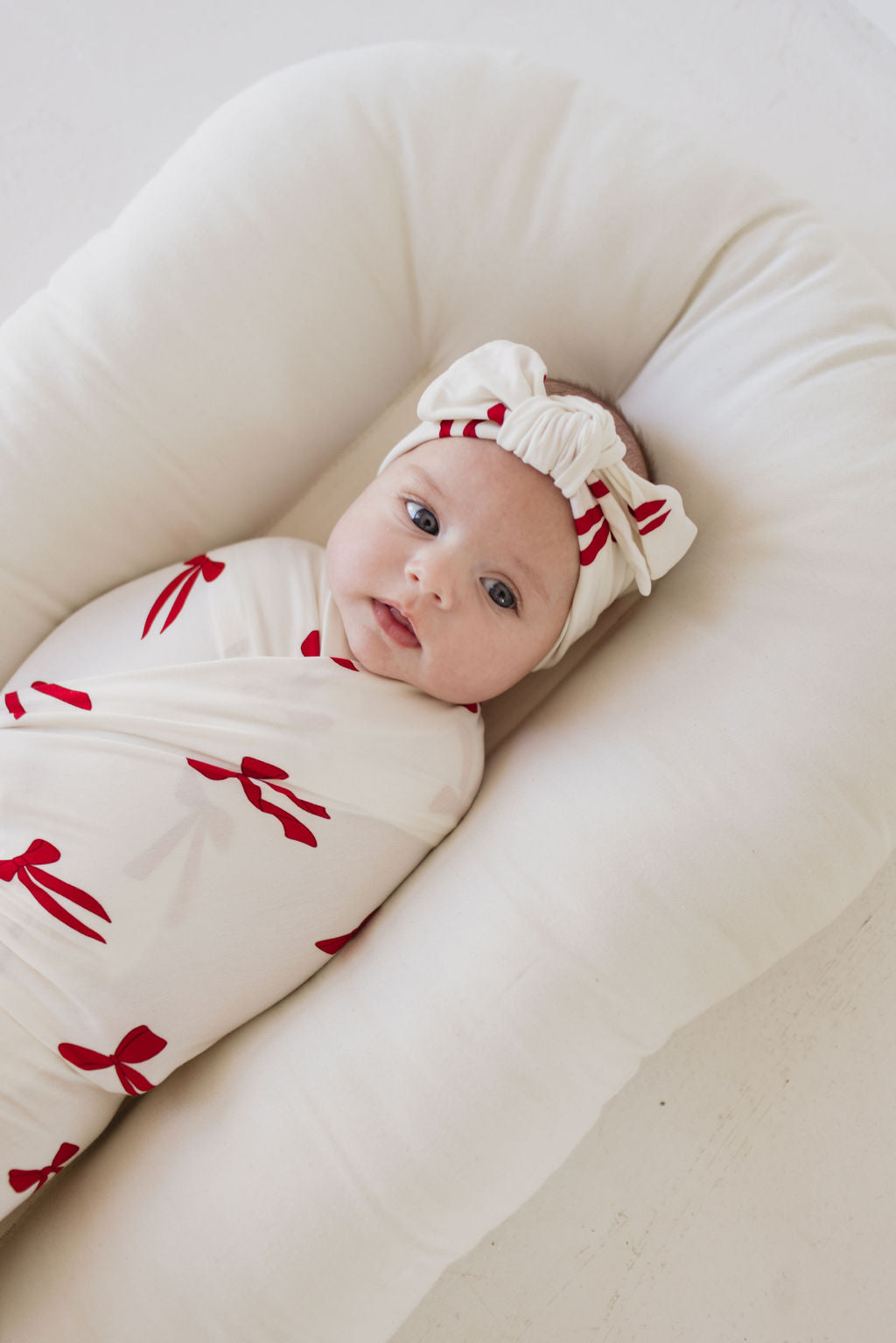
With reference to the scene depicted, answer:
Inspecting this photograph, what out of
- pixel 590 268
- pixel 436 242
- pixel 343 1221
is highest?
pixel 436 242

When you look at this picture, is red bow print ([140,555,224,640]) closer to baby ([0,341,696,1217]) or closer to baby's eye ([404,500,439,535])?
baby ([0,341,696,1217])

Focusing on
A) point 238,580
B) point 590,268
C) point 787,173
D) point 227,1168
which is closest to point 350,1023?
point 227,1168

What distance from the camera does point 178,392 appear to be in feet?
3.74

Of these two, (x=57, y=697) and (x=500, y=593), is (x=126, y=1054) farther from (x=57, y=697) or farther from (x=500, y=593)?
(x=500, y=593)

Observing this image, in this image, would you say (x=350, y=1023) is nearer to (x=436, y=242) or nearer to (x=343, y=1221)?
(x=343, y=1221)

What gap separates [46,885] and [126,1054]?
188 mm

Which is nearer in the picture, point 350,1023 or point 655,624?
point 350,1023

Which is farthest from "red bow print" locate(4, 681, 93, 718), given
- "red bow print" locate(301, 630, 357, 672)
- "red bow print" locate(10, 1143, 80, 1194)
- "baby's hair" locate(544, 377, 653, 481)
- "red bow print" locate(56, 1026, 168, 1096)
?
"baby's hair" locate(544, 377, 653, 481)

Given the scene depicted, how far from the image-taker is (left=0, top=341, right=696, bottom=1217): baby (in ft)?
3.19

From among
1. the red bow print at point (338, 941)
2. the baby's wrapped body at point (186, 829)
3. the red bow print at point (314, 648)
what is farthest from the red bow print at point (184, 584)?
the red bow print at point (338, 941)

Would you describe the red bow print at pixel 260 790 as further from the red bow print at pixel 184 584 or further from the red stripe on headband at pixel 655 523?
the red stripe on headband at pixel 655 523

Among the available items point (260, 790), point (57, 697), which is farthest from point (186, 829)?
point (57, 697)

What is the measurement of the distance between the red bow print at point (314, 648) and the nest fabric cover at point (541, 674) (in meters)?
0.21

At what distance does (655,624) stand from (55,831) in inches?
26.5
